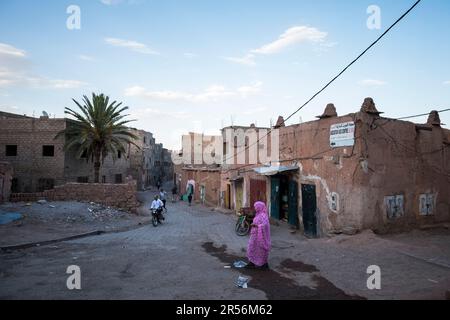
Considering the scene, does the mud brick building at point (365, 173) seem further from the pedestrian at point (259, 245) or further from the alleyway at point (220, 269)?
the pedestrian at point (259, 245)

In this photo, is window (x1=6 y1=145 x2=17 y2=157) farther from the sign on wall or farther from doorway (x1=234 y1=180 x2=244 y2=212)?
the sign on wall

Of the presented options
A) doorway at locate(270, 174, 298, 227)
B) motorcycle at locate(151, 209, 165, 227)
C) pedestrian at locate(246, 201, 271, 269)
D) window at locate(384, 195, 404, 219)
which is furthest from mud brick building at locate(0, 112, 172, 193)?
window at locate(384, 195, 404, 219)

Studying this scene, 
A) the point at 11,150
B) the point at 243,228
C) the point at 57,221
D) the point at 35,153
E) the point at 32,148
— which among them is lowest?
the point at 243,228

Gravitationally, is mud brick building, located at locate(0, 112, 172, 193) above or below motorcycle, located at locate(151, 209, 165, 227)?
above

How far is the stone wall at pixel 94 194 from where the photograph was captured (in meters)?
18.9

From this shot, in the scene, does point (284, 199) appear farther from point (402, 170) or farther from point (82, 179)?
point (82, 179)

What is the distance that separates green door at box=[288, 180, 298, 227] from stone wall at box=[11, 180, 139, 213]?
10.6 metres

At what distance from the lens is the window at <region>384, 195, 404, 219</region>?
11273 millimetres

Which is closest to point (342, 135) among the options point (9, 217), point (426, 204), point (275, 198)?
point (426, 204)

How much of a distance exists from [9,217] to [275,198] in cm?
1190

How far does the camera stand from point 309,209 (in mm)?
12891

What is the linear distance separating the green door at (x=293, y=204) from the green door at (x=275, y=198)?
1204mm
